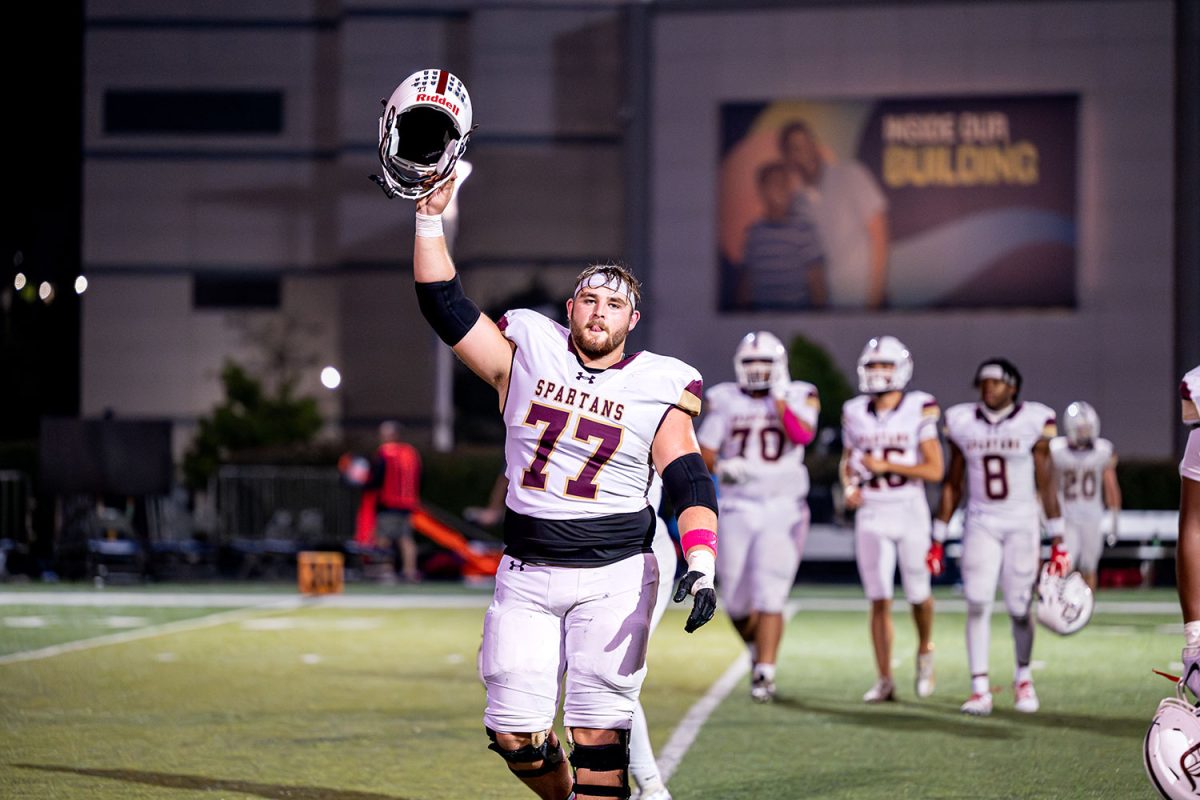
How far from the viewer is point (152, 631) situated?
13961mm

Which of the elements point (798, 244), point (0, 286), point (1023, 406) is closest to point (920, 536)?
point (1023, 406)

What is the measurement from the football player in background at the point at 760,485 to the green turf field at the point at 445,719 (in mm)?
603

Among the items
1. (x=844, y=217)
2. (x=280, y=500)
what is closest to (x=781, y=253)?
(x=844, y=217)

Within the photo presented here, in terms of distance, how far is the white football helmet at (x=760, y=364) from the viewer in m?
10.1

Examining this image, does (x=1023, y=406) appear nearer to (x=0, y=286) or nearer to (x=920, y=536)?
(x=920, y=536)

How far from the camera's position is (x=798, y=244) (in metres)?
29.5

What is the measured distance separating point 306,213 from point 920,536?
27.1 m

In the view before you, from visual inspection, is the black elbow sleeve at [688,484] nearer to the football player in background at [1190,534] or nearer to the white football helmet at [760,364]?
the football player in background at [1190,534]

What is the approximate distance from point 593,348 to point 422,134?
0.92 m

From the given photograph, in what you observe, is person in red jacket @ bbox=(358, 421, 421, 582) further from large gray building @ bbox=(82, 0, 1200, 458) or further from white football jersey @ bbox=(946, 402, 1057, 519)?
white football jersey @ bbox=(946, 402, 1057, 519)

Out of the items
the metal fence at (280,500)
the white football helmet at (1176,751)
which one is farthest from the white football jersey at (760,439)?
the metal fence at (280,500)

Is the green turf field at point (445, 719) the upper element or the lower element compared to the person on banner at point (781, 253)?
lower

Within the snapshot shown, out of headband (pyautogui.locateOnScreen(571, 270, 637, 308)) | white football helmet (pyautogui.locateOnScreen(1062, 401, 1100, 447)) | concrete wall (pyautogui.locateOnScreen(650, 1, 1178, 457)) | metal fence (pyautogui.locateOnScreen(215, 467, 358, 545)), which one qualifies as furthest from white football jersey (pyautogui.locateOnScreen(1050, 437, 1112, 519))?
concrete wall (pyautogui.locateOnScreen(650, 1, 1178, 457))

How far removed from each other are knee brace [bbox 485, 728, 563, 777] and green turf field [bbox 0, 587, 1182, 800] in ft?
5.11
